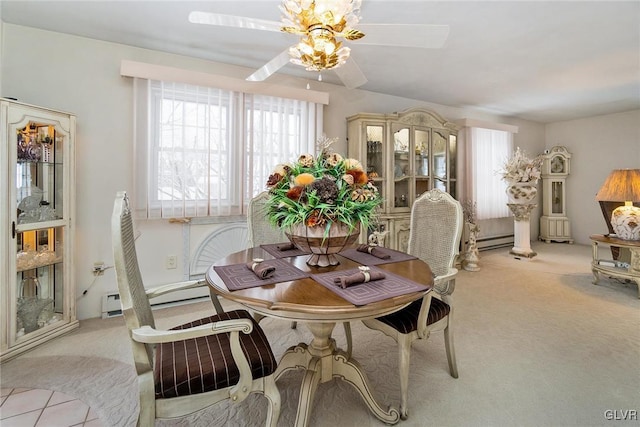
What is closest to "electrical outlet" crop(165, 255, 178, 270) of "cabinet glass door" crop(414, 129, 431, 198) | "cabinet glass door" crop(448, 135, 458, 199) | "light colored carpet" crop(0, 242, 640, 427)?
"light colored carpet" crop(0, 242, 640, 427)

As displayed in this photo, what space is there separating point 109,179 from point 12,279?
1.04 metres

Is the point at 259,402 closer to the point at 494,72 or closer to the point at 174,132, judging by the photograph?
the point at 174,132

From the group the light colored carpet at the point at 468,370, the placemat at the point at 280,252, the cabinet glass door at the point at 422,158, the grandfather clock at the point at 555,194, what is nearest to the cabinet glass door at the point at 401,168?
the cabinet glass door at the point at 422,158

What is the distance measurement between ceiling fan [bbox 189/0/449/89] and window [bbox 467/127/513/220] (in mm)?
3791

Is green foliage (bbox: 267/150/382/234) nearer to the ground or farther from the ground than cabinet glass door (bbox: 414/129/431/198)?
nearer to the ground

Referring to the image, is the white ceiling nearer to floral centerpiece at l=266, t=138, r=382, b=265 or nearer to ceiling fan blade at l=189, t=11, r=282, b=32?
ceiling fan blade at l=189, t=11, r=282, b=32

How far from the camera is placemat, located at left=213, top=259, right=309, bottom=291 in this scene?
4.29 feet

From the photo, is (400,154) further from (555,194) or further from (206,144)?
(555,194)

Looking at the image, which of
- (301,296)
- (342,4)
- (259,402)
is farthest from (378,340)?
(342,4)

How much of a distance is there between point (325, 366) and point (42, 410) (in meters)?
1.53

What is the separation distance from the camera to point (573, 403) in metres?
1.62

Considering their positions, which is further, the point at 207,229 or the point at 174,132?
the point at 207,229

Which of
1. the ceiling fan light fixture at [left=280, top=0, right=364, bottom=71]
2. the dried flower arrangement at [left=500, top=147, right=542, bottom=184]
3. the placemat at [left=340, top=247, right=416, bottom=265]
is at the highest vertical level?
the ceiling fan light fixture at [left=280, top=0, right=364, bottom=71]

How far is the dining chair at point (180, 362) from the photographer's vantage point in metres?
1.06
